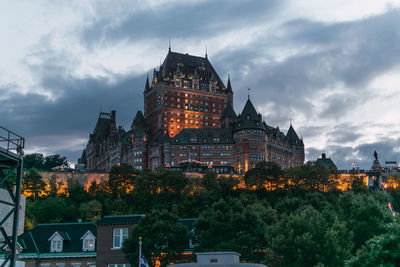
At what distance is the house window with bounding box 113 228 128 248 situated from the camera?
70750 mm

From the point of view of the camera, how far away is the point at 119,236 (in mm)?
71062

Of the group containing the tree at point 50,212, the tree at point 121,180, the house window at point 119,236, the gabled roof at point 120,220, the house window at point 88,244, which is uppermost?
the tree at point 121,180

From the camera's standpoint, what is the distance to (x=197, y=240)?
72.2 meters

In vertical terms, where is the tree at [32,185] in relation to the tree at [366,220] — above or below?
above

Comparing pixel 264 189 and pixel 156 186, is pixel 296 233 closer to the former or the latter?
pixel 156 186

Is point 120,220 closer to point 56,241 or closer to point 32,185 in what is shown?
point 56,241

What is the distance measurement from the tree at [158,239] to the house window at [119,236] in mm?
4018

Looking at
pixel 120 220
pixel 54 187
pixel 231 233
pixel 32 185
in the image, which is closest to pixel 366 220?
pixel 231 233

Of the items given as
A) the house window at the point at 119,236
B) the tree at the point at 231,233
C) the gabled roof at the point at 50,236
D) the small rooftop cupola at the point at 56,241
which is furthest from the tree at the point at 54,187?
the tree at the point at 231,233

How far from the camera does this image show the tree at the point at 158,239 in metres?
66.1

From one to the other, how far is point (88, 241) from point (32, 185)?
266ft

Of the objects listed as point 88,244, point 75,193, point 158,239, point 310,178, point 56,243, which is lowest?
point 88,244

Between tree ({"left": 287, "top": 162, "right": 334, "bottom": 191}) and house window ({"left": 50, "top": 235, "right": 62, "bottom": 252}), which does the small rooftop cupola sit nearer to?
house window ({"left": 50, "top": 235, "right": 62, "bottom": 252})

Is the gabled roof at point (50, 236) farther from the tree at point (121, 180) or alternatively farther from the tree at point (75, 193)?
the tree at point (121, 180)
